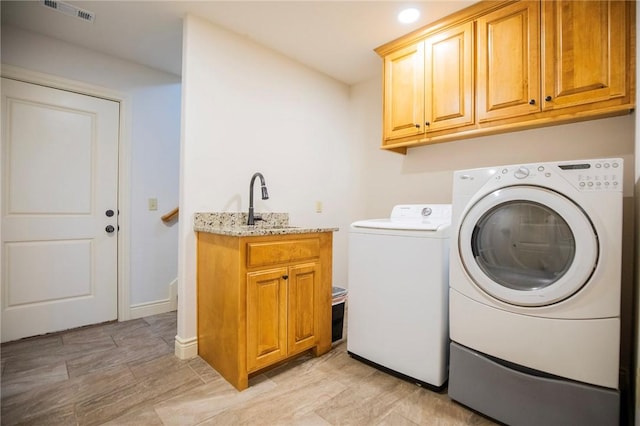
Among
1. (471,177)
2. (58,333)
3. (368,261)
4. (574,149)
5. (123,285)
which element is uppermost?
(574,149)

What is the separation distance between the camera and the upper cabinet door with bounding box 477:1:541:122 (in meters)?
1.79

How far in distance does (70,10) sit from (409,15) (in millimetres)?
2272

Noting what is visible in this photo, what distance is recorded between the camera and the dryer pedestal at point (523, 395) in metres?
1.22

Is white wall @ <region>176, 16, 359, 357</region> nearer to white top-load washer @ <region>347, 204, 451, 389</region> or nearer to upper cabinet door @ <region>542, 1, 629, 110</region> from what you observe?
white top-load washer @ <region>347, 204, 451, 389</region>

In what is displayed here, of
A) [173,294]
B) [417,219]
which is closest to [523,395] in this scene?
[417,219]

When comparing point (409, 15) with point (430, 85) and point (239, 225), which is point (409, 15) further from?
point (239, 225)

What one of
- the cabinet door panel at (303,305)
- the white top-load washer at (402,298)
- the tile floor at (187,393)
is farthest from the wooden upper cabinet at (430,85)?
the tile floor at (187,393)

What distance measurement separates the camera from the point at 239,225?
91.0 inches

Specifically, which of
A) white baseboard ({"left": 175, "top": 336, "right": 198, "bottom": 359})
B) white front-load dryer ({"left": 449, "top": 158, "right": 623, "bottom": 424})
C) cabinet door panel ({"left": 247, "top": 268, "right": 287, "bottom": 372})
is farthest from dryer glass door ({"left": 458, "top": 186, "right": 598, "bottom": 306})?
white baseboard ({"left": 175, "top": 336, "right": 198, "bottom": 359})

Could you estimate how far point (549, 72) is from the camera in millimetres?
1737

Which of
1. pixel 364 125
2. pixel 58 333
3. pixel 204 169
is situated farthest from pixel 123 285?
pixel 364 125

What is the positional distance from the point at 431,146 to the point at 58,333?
11.0 ft

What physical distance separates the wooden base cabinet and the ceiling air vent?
1706 mm

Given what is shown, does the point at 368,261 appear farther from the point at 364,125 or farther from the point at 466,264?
the point at 364,125
